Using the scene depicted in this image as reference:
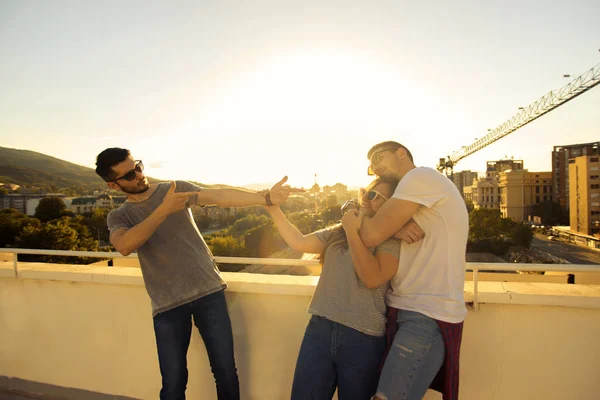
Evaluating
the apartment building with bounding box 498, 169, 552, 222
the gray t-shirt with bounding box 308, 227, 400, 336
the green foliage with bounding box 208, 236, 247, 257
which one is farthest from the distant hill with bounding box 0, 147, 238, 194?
the apartment building with bounding box 498, 169, 552, 222

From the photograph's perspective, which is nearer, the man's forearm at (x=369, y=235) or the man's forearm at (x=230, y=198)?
the man's forearm at (x=369, y=235)

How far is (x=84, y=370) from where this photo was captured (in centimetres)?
324

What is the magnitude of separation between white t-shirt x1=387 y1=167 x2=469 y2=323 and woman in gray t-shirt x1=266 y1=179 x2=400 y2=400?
161 millimetres

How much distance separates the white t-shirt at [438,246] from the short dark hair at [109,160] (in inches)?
63.0

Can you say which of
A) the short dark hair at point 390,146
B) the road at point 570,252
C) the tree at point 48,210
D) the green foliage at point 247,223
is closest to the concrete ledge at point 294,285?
the short dark hair at point 390,146

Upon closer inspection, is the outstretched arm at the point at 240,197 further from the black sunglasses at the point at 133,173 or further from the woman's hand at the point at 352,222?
the woman's hand at the point at 352,222

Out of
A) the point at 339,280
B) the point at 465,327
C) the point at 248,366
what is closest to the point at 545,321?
the point at 465,327

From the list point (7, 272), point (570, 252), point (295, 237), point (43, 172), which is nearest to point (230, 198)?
point (295, 237)

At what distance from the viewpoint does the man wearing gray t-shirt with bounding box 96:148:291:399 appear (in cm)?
222

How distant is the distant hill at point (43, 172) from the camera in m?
86.8

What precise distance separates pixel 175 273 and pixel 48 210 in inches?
2865

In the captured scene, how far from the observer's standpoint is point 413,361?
64.5 inches

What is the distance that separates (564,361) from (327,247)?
1.60 metres

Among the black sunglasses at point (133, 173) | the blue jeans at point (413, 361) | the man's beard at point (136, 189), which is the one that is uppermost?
the black sunglasses at point (133, 173)
